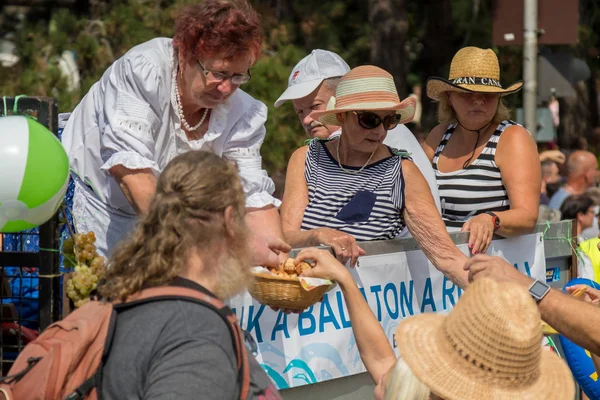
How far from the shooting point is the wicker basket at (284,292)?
128 inches

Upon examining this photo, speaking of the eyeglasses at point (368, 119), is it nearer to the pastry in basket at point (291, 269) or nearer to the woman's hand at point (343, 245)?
the woman's hand at point (343, 245)

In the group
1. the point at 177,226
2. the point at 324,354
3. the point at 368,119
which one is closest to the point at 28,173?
the point at 177,226

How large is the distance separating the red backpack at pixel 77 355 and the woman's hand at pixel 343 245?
5.47ft

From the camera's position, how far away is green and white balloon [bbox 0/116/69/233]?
2.90 m

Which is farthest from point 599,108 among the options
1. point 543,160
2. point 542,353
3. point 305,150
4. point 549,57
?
point 542,353

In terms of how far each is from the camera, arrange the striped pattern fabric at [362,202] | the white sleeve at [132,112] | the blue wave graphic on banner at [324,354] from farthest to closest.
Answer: the striped pattern fabric at [362,202] → the blue wave graphic on banner at [324,354] → the white sleeve at [132,112]

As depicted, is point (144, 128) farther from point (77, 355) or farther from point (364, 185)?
point (77, 355)

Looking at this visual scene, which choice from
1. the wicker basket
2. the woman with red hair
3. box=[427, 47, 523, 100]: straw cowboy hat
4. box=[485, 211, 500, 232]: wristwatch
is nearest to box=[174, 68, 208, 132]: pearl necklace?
the woman with red hair

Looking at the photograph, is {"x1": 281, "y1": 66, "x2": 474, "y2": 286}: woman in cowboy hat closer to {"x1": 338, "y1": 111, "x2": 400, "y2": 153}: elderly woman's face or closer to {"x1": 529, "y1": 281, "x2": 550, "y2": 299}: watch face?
{"x1": 338, "y1": 111, "x2": 400, "y2": 153}: elderly woman's face

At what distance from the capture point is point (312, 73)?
5.26 meters

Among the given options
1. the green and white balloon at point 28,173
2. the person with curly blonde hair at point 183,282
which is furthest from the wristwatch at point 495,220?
the person with curly blonde hair at point 183,282

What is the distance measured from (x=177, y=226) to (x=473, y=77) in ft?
10.3

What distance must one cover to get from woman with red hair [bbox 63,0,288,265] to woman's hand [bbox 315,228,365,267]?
0.22m

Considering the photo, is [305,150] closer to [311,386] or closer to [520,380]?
[311,386]
